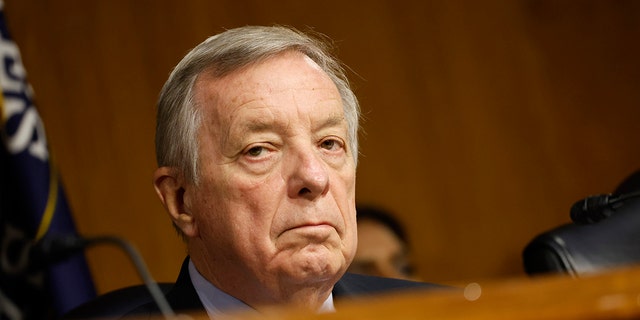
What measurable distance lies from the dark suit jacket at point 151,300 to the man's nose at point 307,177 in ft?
0.95

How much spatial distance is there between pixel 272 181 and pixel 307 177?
8 centimetres

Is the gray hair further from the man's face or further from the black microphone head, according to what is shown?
the black microphone head

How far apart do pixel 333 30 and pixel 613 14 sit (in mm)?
1305

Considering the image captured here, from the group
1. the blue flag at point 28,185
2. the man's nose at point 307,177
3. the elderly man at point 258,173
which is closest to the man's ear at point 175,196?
the elderly man at point 258,173

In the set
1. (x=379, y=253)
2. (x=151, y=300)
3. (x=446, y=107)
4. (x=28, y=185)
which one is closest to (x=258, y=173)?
(x=151, y=300)

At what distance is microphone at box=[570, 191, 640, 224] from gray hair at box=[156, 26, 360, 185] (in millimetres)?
540

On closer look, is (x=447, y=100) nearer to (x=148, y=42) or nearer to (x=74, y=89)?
(x=148, y=42)

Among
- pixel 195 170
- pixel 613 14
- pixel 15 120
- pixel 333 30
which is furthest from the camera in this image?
pixel 613 14

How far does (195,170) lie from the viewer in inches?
81.6

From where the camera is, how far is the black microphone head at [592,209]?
186cm

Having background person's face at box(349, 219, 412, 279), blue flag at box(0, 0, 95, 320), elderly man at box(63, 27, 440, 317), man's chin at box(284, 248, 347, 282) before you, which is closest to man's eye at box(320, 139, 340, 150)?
elderly man at box(63, 27, 440, 317)

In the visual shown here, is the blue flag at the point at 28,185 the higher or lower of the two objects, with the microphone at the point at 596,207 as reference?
lower

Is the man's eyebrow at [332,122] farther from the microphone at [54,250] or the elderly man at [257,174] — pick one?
the microphone at [54,250]

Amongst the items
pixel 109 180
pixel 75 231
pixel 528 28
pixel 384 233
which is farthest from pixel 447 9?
pixel 75 231
